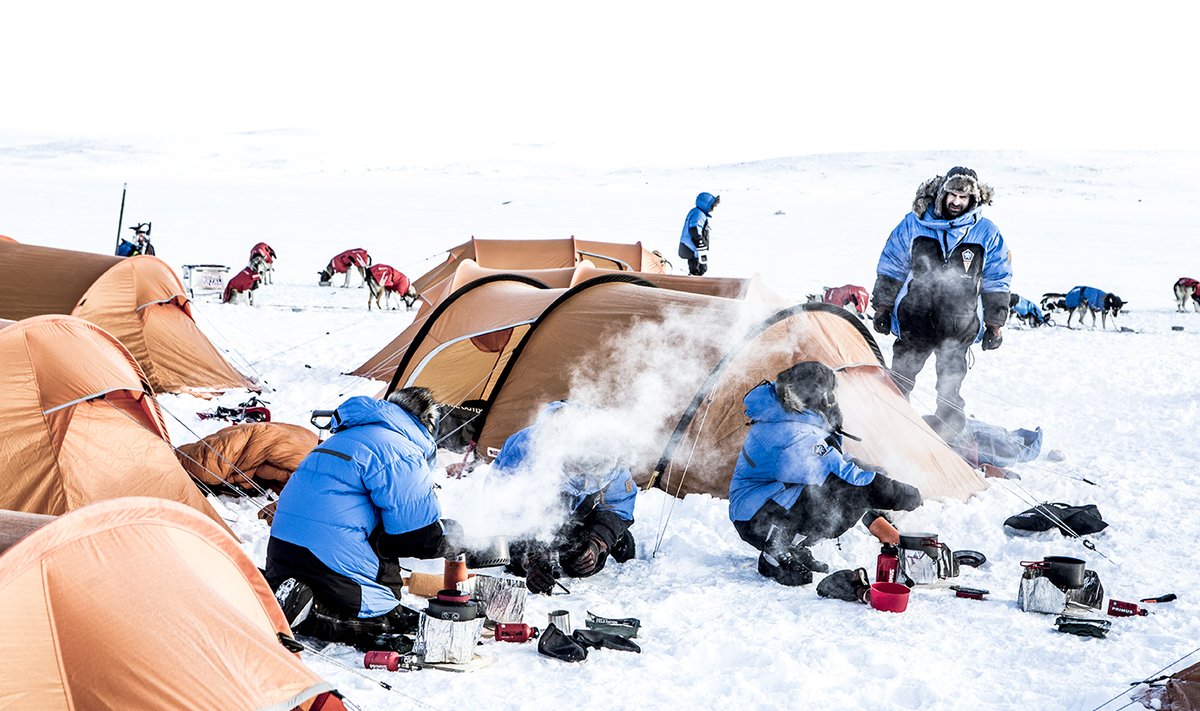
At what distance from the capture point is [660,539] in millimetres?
6051

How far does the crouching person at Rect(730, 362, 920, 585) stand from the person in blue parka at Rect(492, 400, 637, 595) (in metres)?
0.64

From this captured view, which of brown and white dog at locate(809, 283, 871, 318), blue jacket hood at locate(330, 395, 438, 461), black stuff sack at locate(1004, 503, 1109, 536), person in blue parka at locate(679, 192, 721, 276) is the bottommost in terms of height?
black stuff sack at locate(1004, 503, 1109, 536)

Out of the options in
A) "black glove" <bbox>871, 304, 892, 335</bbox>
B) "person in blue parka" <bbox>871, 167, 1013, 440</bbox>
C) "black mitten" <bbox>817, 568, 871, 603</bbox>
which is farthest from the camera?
"black glove" <bbox>871, 304, 892, 335</bbox>

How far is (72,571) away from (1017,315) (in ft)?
56.0

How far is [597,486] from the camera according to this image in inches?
227

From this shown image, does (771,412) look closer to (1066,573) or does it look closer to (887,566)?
(887,566)

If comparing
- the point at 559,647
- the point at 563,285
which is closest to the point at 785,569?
the point at 559,647

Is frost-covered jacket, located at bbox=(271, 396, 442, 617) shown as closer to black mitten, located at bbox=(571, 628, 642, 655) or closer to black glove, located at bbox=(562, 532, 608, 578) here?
black mitten, located at bbox=(571, 628, 642, 655)

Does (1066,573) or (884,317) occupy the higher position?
(884,317)

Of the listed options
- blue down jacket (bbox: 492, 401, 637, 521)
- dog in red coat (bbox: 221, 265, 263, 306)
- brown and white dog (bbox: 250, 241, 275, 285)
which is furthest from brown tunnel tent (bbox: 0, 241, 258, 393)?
brown and white dog (bbox: 250, 241, 275, 285)

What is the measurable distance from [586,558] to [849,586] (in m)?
1.24

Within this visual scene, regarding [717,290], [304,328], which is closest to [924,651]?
[717,290]

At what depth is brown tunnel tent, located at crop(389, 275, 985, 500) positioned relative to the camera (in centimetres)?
671

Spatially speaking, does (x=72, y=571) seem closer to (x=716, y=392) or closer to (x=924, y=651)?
(x=924, y=651)
